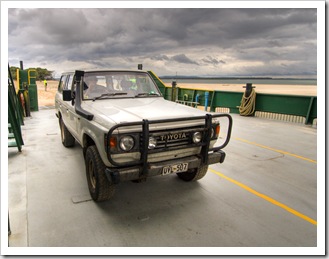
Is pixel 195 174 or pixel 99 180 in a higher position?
pixel 99 180

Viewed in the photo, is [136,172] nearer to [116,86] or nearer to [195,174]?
[195,174]

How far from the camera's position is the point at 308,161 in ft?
17.3

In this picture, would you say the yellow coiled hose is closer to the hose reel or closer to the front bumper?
the hose reel

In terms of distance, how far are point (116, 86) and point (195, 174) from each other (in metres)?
2.04

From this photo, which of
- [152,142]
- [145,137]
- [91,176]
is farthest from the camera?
[91,176]

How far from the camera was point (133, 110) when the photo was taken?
342 cm

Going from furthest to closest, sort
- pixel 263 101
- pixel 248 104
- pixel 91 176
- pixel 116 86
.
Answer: pixel 248 104 → pixel 263 101 → pixel 116 86 → pixel 91 176

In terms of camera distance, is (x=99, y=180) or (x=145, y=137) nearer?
(x=145, y=137)

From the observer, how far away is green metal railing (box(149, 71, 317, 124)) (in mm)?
9268

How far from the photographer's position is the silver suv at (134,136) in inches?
111

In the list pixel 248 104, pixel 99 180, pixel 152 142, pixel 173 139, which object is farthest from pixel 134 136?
pixel 248 104

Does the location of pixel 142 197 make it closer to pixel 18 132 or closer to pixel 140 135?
pixel 140 135

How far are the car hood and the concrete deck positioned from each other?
1249 mm

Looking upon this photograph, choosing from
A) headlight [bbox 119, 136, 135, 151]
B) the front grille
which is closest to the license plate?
the front grille
